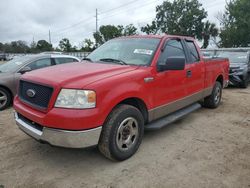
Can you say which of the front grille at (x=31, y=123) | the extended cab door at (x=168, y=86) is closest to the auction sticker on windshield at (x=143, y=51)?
the extended cab door at (x=168, y=86)

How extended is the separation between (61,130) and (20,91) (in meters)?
1.29

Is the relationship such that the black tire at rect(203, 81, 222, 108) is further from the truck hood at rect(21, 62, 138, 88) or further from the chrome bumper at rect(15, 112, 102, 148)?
the chrome bumper at rect(15, 112, 102, 148)

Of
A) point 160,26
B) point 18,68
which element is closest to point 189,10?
point 160,26

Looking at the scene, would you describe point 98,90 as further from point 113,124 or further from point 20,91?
point 20,91

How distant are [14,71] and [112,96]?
14.5ft

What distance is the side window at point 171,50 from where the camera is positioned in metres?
3.97

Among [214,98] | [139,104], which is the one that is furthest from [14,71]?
[214,98]

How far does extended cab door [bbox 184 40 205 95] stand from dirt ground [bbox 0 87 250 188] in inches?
33.0

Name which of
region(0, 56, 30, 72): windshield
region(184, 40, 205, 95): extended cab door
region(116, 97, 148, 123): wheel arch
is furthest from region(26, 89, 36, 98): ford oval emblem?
region(0, 56, 30, 72): windshield

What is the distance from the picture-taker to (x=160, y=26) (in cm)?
5647

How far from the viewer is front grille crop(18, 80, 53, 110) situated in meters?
2.93

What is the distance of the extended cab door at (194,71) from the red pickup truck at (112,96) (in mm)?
21

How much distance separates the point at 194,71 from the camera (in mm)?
4777

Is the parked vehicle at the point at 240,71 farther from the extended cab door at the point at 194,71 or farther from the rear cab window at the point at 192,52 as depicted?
the rear cab window at the point at 192,52
